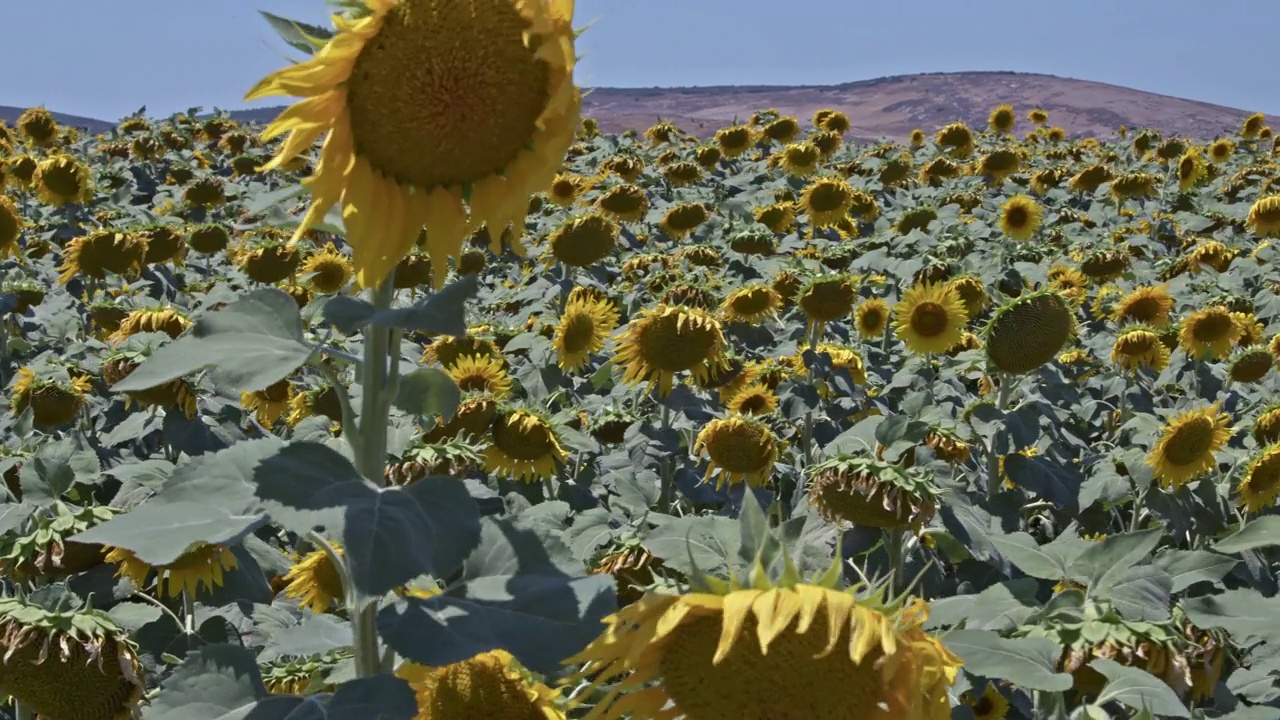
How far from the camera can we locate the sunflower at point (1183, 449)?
3.38 meters

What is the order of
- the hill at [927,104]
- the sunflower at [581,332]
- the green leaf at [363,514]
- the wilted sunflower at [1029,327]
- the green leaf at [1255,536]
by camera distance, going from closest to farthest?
the green leaf at [363,514] < the green leaf at [1255,536] < the wilted sunflower at [1029,327] < the sunflower at [581,332] < the hill at [927,104]

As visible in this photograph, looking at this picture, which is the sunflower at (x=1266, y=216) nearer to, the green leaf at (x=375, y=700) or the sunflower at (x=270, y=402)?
the sunflower at (x=270, y=402)

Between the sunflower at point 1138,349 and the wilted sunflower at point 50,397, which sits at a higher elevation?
the sunflower at point 1138,349

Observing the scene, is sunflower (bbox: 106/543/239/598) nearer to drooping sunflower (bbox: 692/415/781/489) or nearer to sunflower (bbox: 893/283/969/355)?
drooping sunflower (bbox: 692/415/781/489)

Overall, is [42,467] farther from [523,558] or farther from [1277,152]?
[1277,152]

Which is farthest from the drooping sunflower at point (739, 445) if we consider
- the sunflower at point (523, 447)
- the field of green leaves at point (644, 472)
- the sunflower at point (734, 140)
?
the sunflower at point (734, 140)

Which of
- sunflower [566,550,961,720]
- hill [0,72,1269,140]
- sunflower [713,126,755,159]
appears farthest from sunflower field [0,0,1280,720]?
hill [0,72,1269,140]

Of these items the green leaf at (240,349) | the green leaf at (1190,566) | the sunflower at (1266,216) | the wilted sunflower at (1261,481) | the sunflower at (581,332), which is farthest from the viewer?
the sunflower at (1266,216)

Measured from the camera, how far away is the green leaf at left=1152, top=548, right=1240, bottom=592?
2.02m

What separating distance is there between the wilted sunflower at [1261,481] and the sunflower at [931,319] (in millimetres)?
1449

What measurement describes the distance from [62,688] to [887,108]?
93.9 ft

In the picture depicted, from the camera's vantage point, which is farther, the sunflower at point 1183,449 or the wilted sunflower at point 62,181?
the wilted sunflower at point 62,181

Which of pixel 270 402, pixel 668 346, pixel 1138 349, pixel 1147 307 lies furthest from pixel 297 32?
pixel 1147 307

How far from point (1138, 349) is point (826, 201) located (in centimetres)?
287
